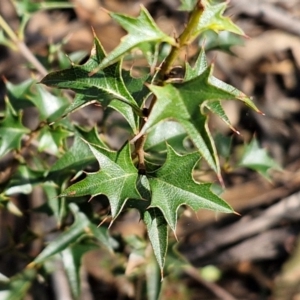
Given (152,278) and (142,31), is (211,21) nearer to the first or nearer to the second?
(142,31)

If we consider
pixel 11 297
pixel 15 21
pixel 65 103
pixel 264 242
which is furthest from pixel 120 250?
pixel 15 21

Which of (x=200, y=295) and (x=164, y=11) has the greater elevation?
(x=164, y=11)

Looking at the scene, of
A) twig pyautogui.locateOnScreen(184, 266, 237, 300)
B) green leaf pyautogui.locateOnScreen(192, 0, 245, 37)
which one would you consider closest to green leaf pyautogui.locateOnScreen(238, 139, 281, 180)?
green leaf pyautogui.locateOnScreen(192, 0, 245, 37)

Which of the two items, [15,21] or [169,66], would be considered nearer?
[169,66]

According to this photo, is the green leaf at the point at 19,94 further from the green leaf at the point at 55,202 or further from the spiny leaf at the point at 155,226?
the spiny leaf at the point at 155,226

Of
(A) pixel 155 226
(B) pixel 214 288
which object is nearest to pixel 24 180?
(A) pixel 155 226

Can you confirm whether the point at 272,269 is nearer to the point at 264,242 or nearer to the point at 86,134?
the point at 264,242

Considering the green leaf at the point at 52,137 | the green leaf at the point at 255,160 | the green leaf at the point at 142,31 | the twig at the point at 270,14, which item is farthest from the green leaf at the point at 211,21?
the twig at the point at 270,14
